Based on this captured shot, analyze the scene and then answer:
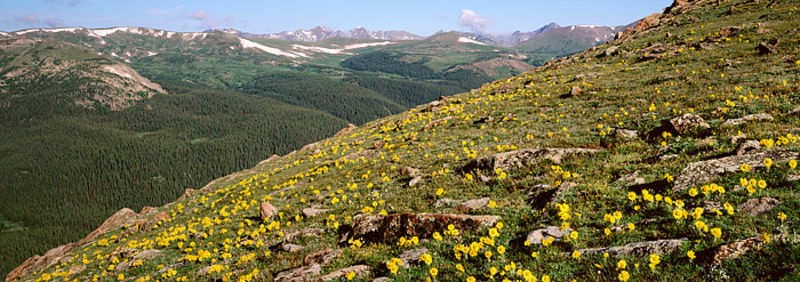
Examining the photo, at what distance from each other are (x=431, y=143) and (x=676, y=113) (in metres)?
12.3

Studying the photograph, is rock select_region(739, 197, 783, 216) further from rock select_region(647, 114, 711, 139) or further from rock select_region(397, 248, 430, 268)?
rock select_region(397, 248, 430, 268)

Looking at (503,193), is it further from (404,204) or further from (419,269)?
(419,269)

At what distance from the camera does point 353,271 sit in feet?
26.1

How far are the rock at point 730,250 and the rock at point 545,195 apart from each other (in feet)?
11.9

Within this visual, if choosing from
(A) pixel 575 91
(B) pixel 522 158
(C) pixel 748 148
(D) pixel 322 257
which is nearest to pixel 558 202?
(B) pixel 522 158

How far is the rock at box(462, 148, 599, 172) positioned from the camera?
1219cm

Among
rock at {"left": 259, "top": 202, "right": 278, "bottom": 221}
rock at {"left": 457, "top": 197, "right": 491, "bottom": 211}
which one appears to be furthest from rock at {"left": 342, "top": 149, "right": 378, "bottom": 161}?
rock at {"left": 457, "top": 197, "right": 491, "bottom": 211}

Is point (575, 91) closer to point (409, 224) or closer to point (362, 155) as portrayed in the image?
point (362, 155)

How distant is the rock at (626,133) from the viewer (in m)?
13.0

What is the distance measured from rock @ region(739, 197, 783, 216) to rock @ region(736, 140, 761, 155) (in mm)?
3067

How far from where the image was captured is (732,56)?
23.3 metres

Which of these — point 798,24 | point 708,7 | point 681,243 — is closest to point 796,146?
point 681,243

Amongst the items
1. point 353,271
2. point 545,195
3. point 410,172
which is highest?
point 545,195

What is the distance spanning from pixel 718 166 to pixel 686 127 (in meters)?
4.44
